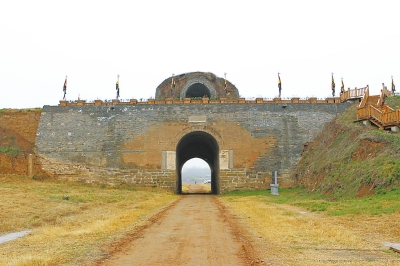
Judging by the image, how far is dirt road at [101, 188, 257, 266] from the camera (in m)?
6.07

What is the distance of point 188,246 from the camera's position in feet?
23.8

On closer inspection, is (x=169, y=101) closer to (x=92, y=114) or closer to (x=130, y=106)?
(x=130, y=106)

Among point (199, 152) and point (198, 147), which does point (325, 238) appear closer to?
point (198, 147)

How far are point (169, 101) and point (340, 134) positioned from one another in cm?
1037

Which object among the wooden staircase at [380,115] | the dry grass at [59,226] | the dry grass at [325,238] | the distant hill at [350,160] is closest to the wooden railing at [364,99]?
the wooden staircase at [380,115]

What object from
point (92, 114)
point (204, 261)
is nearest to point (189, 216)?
point (204, 261)

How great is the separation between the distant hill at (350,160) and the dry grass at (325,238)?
3.67m

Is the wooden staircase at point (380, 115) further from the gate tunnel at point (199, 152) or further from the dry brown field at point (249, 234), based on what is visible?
the gate tunnel at point (199, 152)

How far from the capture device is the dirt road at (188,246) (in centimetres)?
607

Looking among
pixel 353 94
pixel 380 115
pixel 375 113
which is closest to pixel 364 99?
pixel 353 94

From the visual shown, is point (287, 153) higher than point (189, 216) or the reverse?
higher

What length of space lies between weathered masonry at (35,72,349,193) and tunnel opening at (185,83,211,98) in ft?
23.3

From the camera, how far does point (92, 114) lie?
2523 cm

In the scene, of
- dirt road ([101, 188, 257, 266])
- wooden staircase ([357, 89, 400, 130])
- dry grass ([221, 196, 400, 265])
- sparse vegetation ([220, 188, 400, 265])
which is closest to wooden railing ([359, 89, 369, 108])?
wooden staircase ([357, 89, 400, 130])
